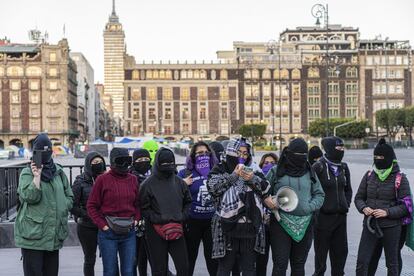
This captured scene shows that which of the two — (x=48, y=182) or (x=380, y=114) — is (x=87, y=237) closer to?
(x=48, y=182)

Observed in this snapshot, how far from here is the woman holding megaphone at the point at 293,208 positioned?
6.56 m

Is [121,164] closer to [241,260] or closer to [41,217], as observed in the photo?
[41,217]

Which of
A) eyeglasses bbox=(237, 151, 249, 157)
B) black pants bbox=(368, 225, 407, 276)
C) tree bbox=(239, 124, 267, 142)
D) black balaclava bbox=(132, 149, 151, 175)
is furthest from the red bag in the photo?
tree bbox=(239, 124, 267, 142)

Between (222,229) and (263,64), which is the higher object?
(263,64)

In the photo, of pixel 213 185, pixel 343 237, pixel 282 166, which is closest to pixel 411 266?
pixel 343 237

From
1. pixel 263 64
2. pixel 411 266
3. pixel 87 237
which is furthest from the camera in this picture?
pixel 263 64

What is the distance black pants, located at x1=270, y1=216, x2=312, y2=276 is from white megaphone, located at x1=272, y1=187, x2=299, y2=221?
18 centimetres

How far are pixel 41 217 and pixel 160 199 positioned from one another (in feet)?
3.85

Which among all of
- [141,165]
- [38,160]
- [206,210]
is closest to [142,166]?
[141,165]

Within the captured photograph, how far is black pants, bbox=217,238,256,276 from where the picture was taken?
6340 millimetres

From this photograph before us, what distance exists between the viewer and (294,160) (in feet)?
21.7

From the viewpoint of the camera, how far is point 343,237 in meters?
7.66

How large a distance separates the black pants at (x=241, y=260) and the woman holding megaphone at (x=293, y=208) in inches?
13.4

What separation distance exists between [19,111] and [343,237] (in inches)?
3529
